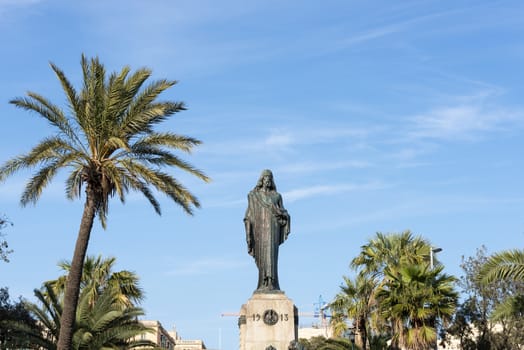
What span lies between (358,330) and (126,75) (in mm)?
13864

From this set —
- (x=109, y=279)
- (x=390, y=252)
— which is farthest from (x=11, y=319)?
(x=390, y=252)

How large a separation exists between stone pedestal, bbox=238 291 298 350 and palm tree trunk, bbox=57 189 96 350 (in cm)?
553

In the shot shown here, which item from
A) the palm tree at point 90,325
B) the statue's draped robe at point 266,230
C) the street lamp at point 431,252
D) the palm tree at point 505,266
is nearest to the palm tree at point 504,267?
the palm tree at point 505,266

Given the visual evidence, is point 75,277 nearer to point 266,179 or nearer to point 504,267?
point 266,179

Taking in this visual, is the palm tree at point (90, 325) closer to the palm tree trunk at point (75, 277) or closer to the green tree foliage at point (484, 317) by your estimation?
the palm tree trunk at point (75, 277)

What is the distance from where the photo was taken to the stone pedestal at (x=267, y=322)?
720 inches

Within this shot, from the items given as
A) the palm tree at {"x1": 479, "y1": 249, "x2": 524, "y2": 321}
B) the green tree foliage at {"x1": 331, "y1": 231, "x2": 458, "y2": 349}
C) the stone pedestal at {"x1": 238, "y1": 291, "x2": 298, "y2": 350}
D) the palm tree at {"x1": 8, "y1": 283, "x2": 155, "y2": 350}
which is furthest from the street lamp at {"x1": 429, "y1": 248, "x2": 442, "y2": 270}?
the stone pedestal at {"x1": 238, "y1": 291, "x2": 298, "y2": 350}

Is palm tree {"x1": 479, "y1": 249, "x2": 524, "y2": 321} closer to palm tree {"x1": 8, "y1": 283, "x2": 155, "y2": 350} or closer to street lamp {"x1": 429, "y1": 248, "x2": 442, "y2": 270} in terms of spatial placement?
street lamp {"x1": 429, "y1": 248, "x2": 442, "y2": 270}

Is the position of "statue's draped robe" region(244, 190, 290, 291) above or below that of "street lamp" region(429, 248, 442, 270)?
below

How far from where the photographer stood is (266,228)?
19.0 meters

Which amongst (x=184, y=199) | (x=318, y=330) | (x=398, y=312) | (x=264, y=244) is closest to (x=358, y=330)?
(x=398, y=312)

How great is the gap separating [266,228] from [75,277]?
5747mm

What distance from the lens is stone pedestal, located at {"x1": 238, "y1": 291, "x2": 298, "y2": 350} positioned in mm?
18297

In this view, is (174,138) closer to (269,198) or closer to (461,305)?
(269,198)
